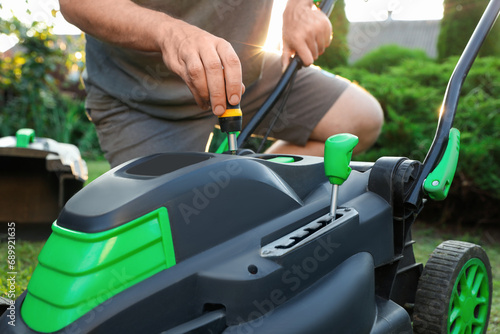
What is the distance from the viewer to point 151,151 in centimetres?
161

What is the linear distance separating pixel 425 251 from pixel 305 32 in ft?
5.00

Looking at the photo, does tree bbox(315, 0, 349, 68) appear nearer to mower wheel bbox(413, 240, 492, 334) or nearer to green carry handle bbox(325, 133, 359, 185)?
mower wheel bbox(413, 240, 492, 334)

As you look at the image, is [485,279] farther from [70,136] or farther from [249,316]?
[70,136]

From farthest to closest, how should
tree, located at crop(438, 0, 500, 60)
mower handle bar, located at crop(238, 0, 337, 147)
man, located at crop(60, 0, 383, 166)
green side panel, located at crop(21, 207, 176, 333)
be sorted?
tree, located at crop(438, 0, 500, 60)
man, located at crop(60, 0, 383, 166)
mower handle bar, located at crop(238, 0, 337, 147)
green side panel, located at crop(21, 207, 176, 333)

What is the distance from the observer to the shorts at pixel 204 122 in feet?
5.33

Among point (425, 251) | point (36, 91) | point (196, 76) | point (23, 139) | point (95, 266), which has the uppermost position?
point (196, 76)

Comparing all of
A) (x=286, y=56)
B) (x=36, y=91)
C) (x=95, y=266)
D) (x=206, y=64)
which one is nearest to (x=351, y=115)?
(x=286, y=56)

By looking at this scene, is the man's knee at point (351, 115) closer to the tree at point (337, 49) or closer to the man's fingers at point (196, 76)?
the man's fingers at point (196, 76)

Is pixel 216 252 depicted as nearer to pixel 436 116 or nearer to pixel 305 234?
pixel 305 234

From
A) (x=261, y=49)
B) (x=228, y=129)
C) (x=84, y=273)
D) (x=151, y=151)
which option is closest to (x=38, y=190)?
(x=151, y=151)

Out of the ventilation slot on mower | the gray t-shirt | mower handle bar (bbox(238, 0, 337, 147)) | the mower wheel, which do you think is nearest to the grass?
the mower wheel

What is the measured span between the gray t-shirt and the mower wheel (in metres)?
0.82

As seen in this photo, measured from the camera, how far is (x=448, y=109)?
126 cm

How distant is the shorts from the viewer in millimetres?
1625
